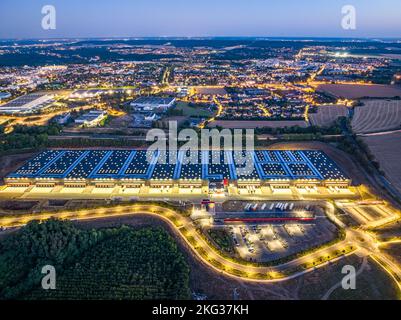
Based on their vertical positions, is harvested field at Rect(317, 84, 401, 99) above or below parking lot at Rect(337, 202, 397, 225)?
above

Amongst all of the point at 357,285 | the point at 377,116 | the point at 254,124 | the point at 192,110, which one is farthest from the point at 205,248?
the point at 377,116

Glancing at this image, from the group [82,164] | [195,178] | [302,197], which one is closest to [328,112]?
[302,197]

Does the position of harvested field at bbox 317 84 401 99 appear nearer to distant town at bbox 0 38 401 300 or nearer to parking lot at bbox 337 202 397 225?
distant town at bbox 0 38 401 300

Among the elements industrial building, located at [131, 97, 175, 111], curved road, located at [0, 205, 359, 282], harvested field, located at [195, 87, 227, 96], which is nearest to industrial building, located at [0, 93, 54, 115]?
industrial building, located at [131, 97, 175, 111]

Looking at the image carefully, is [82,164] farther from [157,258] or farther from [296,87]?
[296,87]

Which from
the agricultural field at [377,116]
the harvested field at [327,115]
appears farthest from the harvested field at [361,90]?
the harvested field at [327,115]
